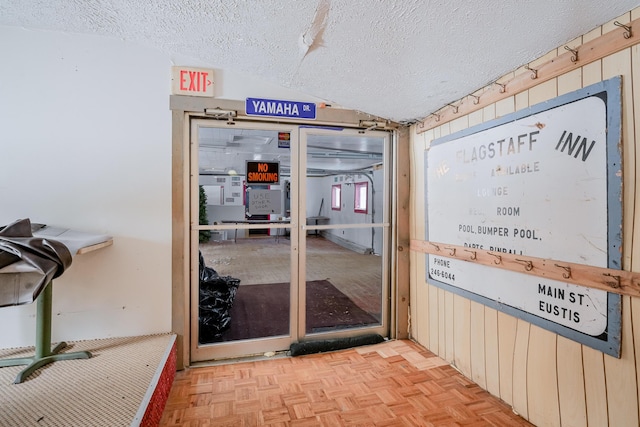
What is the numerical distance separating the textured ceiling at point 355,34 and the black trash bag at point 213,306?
219 centimetres

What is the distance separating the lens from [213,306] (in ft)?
10.5

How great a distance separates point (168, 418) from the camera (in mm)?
1957

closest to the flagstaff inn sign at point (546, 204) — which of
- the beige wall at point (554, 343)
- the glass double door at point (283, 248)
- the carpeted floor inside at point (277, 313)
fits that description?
the beige wall at point (554, 343)

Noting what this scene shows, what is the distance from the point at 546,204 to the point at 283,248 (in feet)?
25.5

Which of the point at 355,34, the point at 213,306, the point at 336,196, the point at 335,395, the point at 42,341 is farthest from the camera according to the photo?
the point at 336,196

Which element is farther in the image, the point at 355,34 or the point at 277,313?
the point at 277,313

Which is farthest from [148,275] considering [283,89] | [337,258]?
[337,258]

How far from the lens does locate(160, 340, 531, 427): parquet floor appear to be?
6.43ft

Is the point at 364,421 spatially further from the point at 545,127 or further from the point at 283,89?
the point at 283,89

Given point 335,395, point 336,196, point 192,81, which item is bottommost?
point 335,395

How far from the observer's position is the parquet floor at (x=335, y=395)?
1.96m

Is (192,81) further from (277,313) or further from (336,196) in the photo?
(336,196)

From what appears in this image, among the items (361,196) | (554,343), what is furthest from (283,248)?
(554,343)

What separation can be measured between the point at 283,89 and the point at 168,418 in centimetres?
260
